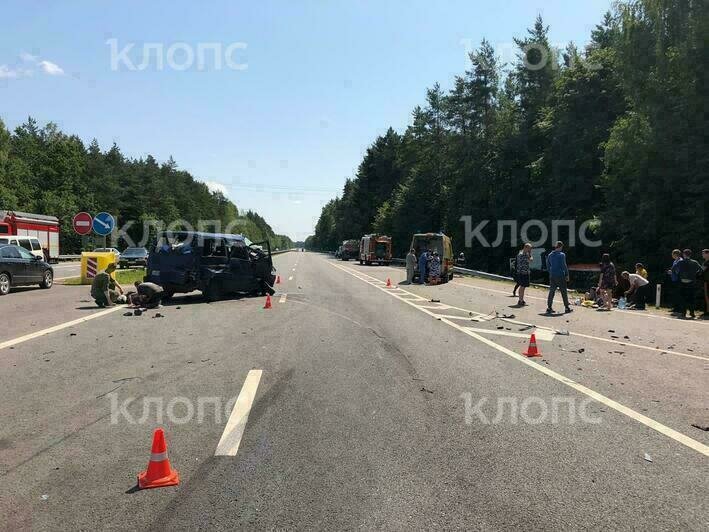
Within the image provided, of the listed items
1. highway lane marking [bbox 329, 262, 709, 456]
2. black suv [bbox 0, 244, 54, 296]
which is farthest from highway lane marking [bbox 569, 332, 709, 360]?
black suv [bbox 0, 244, 54, 296]

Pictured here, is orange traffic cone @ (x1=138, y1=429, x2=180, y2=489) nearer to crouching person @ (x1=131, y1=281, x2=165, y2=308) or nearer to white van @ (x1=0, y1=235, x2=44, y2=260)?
crouching person @ (x1=131, y1=281, x2=165, y2=308)

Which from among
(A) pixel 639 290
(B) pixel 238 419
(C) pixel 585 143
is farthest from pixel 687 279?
(C) pixel 585 143

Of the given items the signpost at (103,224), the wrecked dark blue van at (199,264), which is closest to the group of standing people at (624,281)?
the wrecked dark blue van at (199,264)

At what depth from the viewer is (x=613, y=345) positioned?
10547 millimetres

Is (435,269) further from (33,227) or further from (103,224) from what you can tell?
(33,227)

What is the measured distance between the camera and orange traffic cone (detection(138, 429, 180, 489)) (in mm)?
4066

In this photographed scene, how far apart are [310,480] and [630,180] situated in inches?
1145

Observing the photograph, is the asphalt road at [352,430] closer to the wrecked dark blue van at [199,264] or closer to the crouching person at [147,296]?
the crouching person at [147,296]

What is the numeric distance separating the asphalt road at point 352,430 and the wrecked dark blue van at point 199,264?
5401 millimetres

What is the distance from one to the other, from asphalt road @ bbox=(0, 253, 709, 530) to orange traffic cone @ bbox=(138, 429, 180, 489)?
0.25ft

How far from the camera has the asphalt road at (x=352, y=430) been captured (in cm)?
375

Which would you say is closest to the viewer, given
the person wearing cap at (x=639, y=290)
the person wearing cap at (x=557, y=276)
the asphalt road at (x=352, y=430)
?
the asphalt road at (x=352, y=430)

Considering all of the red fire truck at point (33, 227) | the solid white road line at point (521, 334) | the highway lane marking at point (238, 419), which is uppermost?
the red fire truck at point (33, 227)

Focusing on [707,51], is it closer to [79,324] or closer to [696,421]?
[696,421]
